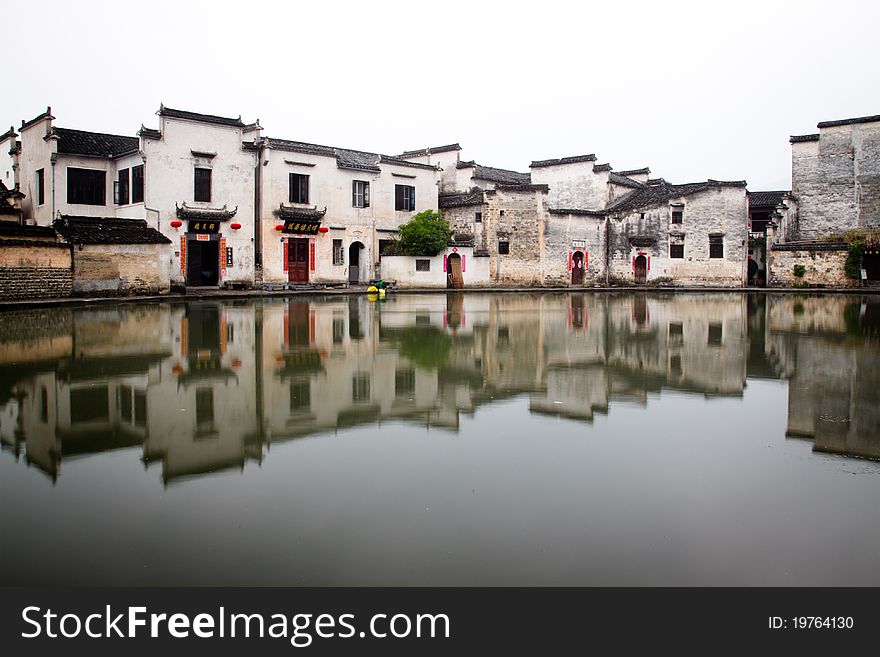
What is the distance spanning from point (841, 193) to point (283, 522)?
40792 millimetres

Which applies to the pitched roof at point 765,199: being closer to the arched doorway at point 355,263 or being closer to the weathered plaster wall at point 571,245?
the weathered plaster wall at point 571,245

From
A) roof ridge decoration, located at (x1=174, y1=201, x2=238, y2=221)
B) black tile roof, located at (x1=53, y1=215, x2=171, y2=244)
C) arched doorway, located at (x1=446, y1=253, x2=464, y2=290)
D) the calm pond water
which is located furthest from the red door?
the calm pond water

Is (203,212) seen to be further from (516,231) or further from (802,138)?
(802,138)

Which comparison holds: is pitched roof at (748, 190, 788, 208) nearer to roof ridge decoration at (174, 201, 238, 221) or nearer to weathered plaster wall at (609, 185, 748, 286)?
weathered plaster wall at (609, 185, 748, 286)

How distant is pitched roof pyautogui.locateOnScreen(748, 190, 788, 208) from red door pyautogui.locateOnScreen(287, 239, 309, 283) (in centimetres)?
2515

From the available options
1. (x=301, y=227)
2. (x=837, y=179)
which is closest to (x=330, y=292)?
(x=301, y=227)

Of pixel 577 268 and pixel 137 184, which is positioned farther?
pixel 577 268

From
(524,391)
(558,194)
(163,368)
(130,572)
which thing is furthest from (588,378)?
(558,194)

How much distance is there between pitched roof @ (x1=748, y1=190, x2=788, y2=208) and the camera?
40469 millimetres

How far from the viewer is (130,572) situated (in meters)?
3.46

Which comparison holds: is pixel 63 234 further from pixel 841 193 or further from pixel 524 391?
pixel 841 193

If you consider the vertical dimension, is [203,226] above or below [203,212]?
below

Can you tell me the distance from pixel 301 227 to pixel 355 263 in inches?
154

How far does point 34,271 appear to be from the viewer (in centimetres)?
1959
